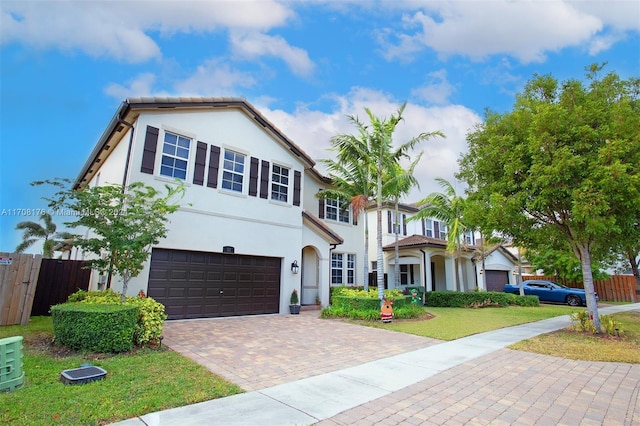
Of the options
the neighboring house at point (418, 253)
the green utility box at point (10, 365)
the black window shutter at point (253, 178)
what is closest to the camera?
the green utility box at point (10, 365)

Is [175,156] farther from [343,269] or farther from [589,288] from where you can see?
[589,288]

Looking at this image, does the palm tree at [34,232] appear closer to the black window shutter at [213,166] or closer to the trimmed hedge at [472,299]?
the black window shutter at [213,166]

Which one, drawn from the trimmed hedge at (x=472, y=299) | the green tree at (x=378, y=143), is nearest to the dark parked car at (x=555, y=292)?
the trimmed hedge at (x=472, y=299)

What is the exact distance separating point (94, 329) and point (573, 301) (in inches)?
995

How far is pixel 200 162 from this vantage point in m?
12.9

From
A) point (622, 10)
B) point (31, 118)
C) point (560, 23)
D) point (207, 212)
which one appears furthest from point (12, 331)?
point (622, 10)

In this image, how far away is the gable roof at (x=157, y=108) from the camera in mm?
11484

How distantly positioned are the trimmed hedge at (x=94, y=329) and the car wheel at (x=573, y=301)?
24.4 metres

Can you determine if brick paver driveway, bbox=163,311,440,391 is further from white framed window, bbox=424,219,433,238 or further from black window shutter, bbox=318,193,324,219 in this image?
white framed window, bbox=424,219,433,238

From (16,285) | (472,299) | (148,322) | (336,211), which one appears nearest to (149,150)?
(16,285)

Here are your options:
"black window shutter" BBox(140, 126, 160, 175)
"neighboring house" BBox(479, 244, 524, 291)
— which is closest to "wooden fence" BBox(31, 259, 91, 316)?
"black window shutter" BBox(140, 126, 160, 175)

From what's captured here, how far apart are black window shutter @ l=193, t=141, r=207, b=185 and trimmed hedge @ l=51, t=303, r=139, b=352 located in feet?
21.7

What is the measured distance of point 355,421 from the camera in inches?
151

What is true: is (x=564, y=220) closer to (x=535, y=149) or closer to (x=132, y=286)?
(x=535, y=149)
